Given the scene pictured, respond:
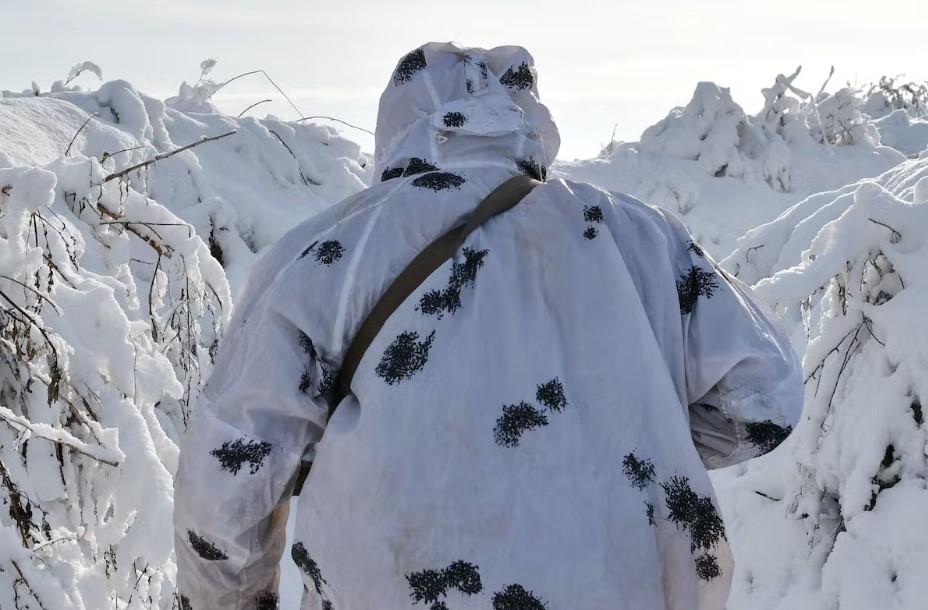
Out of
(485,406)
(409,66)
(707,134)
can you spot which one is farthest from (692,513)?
(707,134)

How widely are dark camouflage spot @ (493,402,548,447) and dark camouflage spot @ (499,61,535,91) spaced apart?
2.26 feet

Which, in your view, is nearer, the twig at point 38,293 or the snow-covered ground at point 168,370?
the twig at point 38,293

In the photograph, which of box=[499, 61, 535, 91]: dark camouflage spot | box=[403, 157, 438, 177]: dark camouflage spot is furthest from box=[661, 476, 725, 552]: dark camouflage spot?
box=[499, 61, 535, 91]: dark camouflage spot

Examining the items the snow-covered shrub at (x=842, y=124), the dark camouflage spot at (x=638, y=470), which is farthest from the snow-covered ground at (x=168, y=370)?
the snow-covered shrub at (x=842, y=124)

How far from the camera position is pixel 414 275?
1560 millimetres

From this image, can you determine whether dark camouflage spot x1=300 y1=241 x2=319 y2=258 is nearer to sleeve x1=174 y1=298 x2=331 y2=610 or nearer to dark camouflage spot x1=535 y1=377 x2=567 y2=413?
sleeve x1=174 y1=298 x2=331 y2=610

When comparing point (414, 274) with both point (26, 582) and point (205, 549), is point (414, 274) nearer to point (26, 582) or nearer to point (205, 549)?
point (205, 549)

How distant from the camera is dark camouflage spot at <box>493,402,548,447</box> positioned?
4.78 ft

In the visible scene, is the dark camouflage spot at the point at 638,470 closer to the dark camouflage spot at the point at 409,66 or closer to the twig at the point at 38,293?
the dark camouflage spot at the point at 409,66

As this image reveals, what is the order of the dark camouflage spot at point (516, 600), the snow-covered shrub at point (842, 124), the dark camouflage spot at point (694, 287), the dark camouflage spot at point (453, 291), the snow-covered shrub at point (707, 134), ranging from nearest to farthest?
1. the dark camouflage spot at point (516, 600)
2. the dark camouflage spot at point (453, 291)
3. the dark camouflage spot at point (694, 287)
4. the snow-covered shrub at point (707, 134)
5. the snow-covered shrub at point (842, 124)

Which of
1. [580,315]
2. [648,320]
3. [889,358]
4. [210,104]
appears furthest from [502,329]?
[210,104]

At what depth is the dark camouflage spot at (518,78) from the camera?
5.98ft

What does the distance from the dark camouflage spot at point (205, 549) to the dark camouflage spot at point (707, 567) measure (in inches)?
32.0

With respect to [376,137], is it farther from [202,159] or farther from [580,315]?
[202,159]
